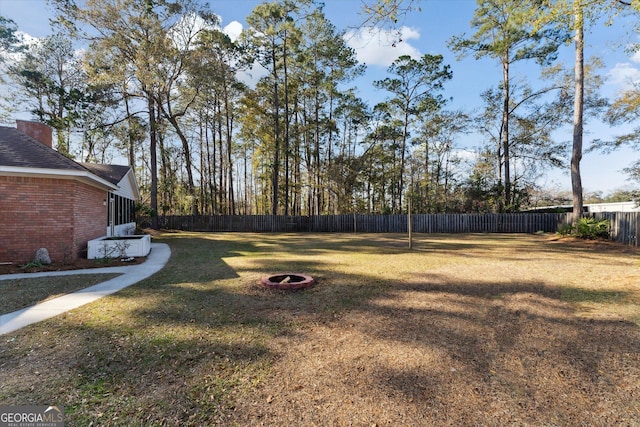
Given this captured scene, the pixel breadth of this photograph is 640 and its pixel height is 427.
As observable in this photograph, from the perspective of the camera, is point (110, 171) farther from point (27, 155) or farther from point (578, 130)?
point (578, 130)

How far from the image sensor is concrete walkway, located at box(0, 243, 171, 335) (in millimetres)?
3432

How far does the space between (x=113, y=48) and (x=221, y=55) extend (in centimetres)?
583

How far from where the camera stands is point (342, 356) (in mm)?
2639

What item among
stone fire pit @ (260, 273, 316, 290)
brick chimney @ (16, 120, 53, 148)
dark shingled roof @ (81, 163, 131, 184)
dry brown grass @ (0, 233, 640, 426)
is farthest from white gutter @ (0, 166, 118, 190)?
stone fire pit @ (260, 273, 316, 290)

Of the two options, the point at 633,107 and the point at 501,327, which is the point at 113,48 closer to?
the point at 501,327

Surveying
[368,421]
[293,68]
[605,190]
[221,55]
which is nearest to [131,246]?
[368,421]

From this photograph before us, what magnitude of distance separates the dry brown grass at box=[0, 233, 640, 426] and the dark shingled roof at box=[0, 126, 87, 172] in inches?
171

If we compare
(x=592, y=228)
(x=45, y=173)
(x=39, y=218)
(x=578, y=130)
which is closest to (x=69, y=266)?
(x=39, y=218)

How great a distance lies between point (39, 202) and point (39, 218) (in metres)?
0.37

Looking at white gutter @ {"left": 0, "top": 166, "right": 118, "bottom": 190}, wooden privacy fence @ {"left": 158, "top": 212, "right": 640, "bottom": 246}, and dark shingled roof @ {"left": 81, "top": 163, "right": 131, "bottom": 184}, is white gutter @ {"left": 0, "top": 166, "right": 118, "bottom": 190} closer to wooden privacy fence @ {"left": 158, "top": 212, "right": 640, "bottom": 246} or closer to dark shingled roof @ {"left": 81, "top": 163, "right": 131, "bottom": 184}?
dark shingled roof @ {"left": 81, "top": 163, "right": 131, "bottom": 184}

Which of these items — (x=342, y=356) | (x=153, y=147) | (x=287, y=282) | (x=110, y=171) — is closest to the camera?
(x=342, y=356)

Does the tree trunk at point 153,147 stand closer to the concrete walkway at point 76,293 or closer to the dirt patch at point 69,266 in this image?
the dirt patch at point 69,266

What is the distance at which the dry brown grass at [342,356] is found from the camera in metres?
1.94

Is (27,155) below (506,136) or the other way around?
below
